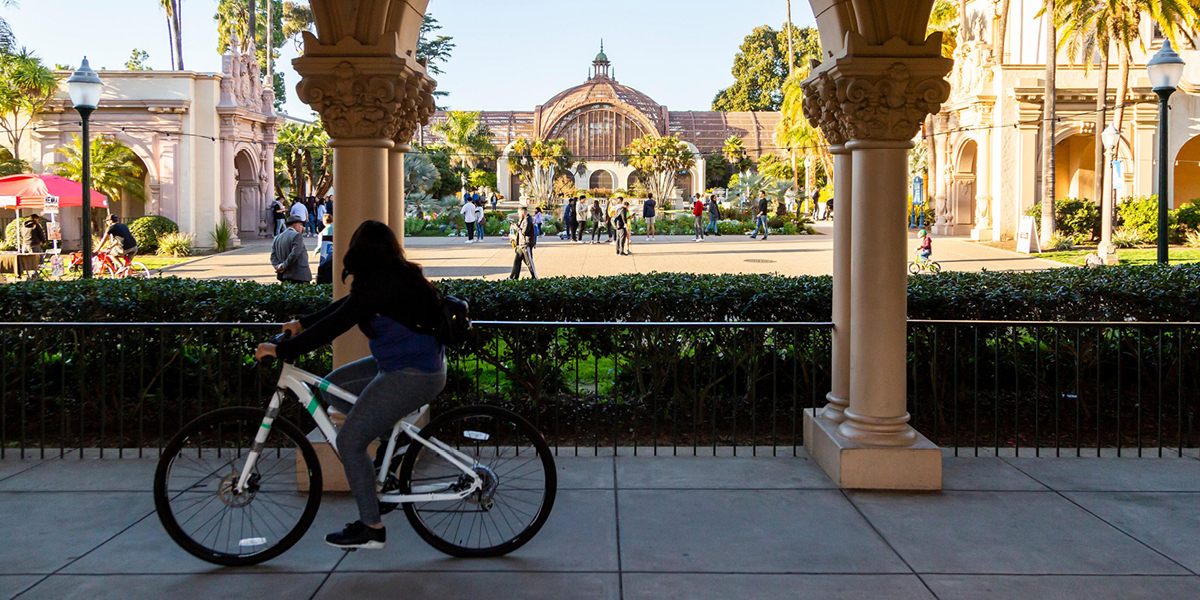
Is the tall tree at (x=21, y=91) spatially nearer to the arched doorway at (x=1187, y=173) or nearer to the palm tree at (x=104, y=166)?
the palm tree at (x=104, y=166)

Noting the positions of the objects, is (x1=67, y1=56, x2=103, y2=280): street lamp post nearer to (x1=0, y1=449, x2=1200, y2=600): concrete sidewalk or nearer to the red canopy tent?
the red canopy tent

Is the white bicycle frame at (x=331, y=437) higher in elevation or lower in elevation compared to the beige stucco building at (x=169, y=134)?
lower

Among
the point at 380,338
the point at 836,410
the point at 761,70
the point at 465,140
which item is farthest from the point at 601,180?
the point at 380,338

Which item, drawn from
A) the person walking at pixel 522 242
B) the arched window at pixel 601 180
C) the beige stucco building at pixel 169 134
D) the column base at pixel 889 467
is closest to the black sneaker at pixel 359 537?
the column base at pixel 889 467

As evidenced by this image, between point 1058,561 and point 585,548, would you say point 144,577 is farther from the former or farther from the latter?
point 1058,561

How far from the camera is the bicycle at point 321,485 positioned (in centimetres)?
443

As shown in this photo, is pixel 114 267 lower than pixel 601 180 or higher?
lower

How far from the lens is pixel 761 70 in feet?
337

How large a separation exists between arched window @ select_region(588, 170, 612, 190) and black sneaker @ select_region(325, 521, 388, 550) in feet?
278

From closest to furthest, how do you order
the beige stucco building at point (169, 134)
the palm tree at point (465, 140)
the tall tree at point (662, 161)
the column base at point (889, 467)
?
the column base at point (889, 467) → the beige stucco building at point (169, 134) → the palm tree at point (465, 140) → the tall tree at point (662, 161)

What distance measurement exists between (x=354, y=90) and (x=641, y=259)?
768 inches

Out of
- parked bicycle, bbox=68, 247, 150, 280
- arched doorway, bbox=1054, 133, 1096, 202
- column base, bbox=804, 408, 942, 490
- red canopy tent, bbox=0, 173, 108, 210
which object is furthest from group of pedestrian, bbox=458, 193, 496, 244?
column base, bbox=804, 408, 942, 490

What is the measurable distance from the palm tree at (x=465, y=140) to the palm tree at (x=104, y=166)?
3117 centimetres

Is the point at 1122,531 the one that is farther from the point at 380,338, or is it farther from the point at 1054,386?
the point at 380,338
